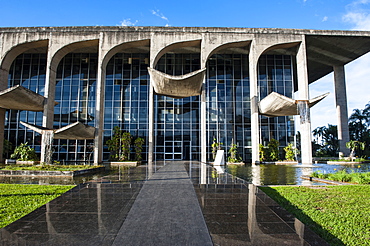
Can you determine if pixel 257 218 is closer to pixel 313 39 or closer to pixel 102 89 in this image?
pixel 102 89

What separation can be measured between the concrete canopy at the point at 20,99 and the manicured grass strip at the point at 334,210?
74.8ft

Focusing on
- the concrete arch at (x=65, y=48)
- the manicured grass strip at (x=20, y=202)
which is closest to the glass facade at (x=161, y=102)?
the concrete arch at (x=65, y=48)

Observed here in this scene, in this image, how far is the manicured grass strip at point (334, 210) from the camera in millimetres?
4004

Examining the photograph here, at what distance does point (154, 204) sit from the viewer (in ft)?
16.8

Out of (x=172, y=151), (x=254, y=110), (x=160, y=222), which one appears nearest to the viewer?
(x=160, y=222)

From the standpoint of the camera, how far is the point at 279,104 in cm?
2225

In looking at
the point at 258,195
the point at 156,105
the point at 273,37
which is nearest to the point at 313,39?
the point at 273,37

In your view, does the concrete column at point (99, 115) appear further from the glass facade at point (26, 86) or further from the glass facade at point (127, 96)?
the glass facade at point (26, 86)

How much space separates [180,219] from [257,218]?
4.71 feet

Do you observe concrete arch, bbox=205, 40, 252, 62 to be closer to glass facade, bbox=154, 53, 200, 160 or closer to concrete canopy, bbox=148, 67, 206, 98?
concrete canopy, bbox=148, 67, 206, 98

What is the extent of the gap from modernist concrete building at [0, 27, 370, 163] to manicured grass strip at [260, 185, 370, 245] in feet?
55.8

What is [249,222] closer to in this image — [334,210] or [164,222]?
[164,222]

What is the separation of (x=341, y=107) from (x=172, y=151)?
77.5 feet

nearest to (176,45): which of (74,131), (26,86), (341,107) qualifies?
(74,131)
